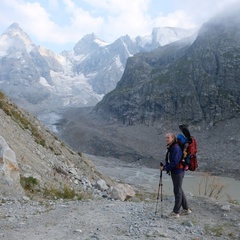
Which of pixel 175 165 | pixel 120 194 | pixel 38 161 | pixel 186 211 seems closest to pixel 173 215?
pixel 186 211

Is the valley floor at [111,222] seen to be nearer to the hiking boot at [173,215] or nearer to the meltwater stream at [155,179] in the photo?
the hiking boot at [173,215]

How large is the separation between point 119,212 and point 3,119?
1360 centimetres

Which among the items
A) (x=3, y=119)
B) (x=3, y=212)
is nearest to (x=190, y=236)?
(x=3, y=212)

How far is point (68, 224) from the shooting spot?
1193cm

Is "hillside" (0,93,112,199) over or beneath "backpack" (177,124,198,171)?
beneath

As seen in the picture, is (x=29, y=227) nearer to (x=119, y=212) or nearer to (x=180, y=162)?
(x=119, y=212)

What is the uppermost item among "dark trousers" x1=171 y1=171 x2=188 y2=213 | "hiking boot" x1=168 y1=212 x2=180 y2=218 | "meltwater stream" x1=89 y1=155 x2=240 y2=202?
"dark trousers" x1=171 y1=171 x2=188 y2=213

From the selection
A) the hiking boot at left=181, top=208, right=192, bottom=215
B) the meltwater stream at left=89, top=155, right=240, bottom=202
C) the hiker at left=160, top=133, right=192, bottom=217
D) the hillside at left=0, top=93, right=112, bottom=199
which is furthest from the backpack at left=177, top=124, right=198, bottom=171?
the meltwater stream at left=89, top=155, right=240, bottom=202

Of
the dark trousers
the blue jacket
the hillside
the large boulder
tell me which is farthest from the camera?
the large boulder

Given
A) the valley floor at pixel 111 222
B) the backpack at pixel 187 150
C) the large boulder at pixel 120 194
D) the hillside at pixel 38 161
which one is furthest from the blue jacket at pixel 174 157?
the large boulder at pixel 120 194

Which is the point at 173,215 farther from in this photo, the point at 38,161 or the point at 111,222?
the point at 38,161

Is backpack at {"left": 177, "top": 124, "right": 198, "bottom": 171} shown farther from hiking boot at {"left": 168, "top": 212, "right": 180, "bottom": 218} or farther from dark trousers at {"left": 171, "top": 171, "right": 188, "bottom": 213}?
hiking boot at {"left": 168, "top": 212, "right": 180, "bottom": 218}

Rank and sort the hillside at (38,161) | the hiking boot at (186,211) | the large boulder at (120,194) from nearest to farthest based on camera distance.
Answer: the hiking boot at (186,211), the hillside at (38,161), the large boulder at (120,194)

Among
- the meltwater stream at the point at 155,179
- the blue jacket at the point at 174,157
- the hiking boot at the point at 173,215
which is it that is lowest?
the meltwater stream at the point at 155,179
